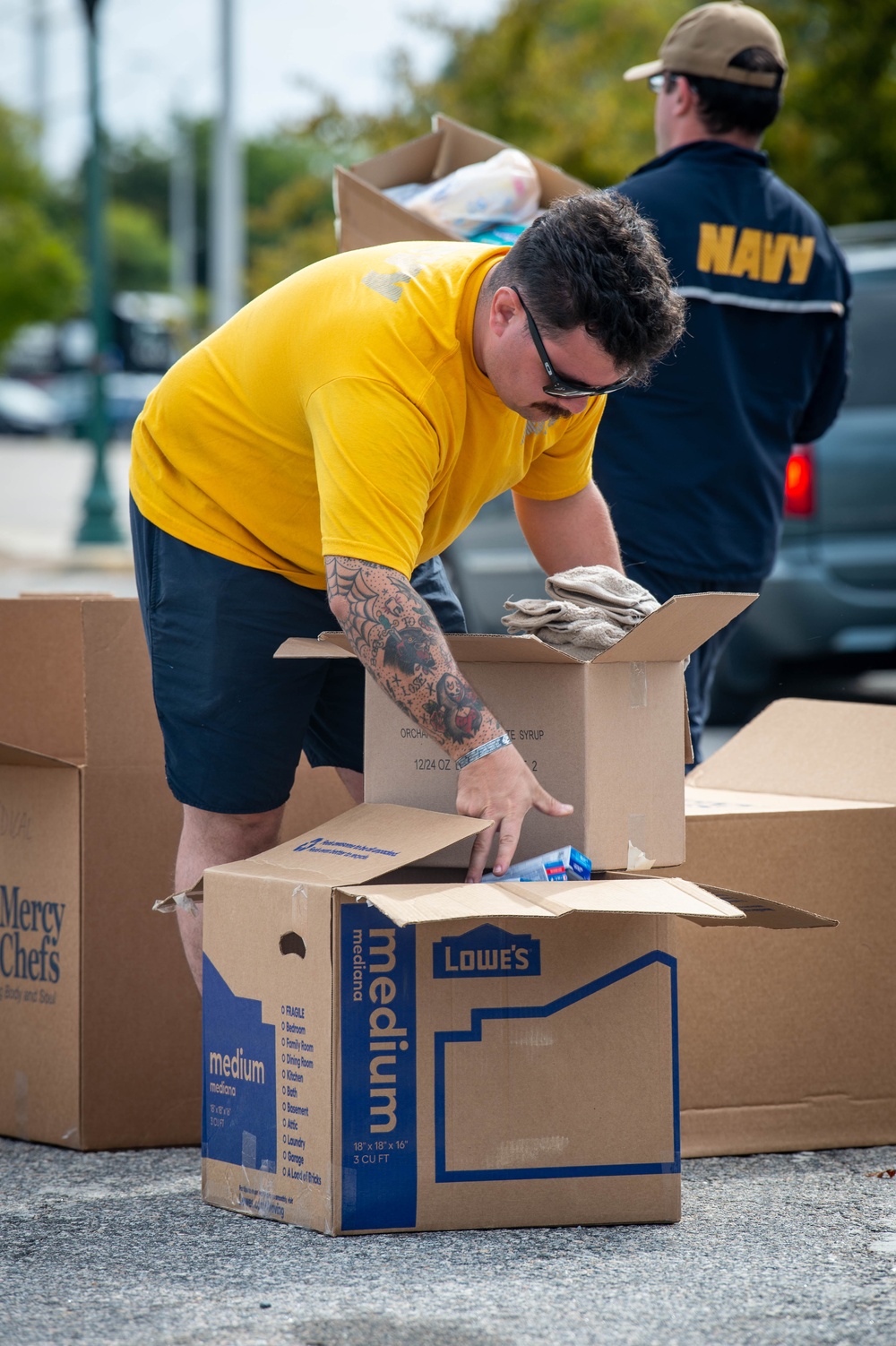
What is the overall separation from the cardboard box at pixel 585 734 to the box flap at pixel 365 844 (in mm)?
89

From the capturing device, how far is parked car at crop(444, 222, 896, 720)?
5.74 metres

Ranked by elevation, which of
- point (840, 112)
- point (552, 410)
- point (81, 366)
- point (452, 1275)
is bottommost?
point (452, 1275)

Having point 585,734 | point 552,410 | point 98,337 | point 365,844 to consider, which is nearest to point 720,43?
point 552,410

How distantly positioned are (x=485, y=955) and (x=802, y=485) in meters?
3.71

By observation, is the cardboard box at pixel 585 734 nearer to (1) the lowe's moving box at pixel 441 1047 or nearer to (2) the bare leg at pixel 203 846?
(1) the lowe's moving box at pixel 441 1047

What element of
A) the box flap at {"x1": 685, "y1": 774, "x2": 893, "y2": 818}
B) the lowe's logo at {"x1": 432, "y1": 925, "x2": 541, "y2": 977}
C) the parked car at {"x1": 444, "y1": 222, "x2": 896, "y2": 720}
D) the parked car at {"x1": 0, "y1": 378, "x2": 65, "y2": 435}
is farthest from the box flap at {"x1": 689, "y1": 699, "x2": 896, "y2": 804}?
the parked car at {"x1": 0, "y1": 378, "x2": 65, "y2": 435}

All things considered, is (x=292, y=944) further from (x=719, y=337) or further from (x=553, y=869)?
(x=719, y=337)

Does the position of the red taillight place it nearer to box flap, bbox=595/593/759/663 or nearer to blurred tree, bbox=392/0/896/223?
box flap, bbox=595/593/759/663

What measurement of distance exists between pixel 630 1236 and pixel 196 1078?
0.89 metres

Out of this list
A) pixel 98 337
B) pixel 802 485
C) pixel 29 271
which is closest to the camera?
pixel 802 485

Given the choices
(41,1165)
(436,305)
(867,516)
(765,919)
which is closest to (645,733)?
(765,919)

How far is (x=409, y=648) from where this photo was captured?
2279mm

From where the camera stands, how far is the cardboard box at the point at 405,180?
3359 mm

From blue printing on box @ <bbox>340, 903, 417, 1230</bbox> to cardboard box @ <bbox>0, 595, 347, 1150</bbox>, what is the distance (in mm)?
654
